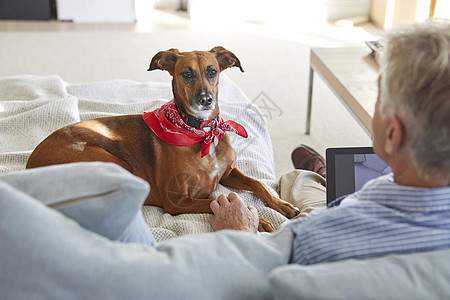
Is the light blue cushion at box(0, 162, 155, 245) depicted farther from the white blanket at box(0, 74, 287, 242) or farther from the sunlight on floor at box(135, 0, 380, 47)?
the sunlight on floor at box(135, 0, 380, 47)

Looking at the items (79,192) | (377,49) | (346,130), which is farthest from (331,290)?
(346,130)

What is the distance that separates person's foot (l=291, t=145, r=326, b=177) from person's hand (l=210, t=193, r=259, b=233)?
0.76 m

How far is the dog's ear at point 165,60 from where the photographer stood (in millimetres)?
1677

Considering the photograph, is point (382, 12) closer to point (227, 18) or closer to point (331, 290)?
point (227, 18)

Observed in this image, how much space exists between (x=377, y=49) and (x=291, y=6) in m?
2.59

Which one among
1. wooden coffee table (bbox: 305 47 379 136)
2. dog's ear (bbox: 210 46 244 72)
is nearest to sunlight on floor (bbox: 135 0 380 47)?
wooden coffee table (bbox: 305 47 379 136)

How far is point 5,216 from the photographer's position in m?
0.74

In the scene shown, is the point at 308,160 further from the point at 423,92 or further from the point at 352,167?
the point at 423,92

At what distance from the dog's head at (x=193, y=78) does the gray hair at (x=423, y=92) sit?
847 millimetres

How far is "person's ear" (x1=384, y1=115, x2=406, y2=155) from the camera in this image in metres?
0.85

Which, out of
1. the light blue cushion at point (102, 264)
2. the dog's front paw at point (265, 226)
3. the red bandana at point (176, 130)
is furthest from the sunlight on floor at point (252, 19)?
the light blue cushion at point (102, 264)

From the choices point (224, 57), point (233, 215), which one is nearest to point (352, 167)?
point (233, 215)

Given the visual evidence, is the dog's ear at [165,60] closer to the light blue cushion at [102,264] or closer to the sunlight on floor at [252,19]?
the light blue cushion at [102,264]

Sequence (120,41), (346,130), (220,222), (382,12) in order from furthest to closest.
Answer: (382,12) → (120,41) → (346,130) → (220,222)
